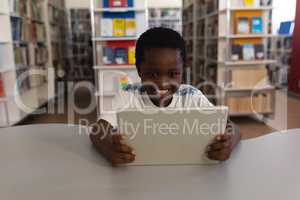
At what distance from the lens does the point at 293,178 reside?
0.79m

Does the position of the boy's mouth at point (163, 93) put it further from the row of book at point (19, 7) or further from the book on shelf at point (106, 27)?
the row of book at point (19, 7)

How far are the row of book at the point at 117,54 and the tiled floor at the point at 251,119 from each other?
808 millimetres

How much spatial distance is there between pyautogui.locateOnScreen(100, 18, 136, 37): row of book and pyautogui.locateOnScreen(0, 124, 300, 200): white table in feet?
9.02

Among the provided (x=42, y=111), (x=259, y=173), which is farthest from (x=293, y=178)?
(x=42, y=111)

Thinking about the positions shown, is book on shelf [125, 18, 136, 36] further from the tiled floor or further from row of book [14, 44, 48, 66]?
row of book [14, 44, 48, 66]

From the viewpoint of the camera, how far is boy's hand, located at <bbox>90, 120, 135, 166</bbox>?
0.86 meters

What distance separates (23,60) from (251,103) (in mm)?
2978

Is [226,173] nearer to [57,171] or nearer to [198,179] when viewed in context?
[198,179]

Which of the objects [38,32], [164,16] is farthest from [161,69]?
[164,16]

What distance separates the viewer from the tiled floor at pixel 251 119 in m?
3.54

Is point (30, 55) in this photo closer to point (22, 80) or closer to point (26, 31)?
point (26, 31)

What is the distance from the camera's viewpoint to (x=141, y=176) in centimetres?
81

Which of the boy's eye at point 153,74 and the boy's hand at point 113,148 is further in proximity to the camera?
the boy's eye at point 153,74

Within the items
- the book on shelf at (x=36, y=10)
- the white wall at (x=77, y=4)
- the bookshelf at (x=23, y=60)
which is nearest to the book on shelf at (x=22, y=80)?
the bookshelf at (x=23, y=60)
